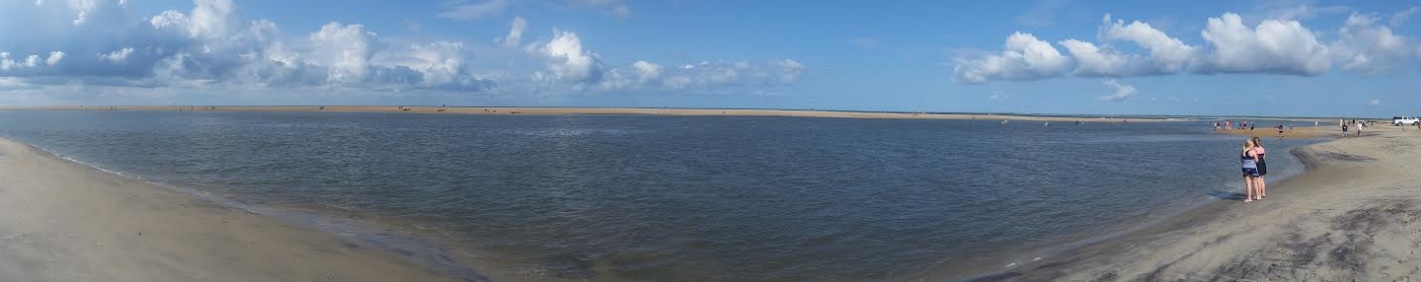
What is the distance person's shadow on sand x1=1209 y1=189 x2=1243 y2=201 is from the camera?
21188 mm

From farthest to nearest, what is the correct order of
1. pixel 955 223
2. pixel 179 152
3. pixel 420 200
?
pixel 179 152 < pixel 420 200 < pixel 955 223

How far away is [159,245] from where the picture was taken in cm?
1206

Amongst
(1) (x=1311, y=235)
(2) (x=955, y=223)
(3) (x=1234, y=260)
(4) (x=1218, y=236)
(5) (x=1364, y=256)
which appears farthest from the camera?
(2) (x=955, y=223)

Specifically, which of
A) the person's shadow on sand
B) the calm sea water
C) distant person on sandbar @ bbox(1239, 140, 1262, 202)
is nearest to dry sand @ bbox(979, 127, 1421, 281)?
distant person on sandbar @ bbox(1239, 140, 1262, 202)

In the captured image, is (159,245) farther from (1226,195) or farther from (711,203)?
(1226,195)

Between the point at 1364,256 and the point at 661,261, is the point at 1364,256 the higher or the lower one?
the higher one

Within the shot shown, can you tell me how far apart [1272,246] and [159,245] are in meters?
Answer: 18.1

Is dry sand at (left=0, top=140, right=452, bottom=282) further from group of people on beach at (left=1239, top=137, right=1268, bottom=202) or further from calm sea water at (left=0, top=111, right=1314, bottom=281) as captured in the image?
group of people on beach at (left=1239, top=137, right=1268, bottom=202)

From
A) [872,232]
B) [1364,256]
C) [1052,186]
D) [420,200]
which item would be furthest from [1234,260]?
[420,200]

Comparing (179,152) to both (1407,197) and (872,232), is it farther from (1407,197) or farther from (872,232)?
(1407,197)

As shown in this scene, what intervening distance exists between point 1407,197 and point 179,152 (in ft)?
162

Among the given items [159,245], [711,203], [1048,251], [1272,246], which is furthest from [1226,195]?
[159,245]

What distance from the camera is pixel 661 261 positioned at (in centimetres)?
1344

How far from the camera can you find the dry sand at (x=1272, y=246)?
385 inches
